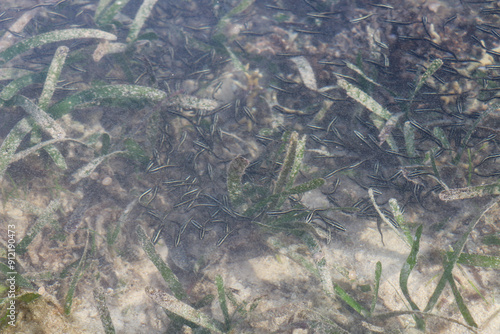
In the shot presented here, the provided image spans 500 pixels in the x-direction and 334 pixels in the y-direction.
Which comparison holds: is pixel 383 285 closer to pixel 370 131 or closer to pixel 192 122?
pixel 370 131

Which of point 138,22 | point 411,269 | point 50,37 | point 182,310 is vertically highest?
point 138,22

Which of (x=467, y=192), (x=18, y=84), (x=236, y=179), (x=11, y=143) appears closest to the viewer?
(x=467, y=192)

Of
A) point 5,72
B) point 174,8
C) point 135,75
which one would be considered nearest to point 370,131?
point 135,75

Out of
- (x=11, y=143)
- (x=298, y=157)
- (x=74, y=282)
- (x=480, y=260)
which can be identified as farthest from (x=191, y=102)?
(x=480, y=260)

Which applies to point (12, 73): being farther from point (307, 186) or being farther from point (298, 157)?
point (307, 186)

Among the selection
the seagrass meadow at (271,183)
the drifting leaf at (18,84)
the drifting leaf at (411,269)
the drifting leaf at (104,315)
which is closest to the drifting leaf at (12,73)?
the seagrass meadow at (271,183)

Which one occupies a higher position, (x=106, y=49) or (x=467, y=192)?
(x=106, y=49)

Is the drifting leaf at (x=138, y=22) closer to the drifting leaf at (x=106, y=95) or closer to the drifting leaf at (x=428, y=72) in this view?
the drifting leaf at (x=106, y=95)
